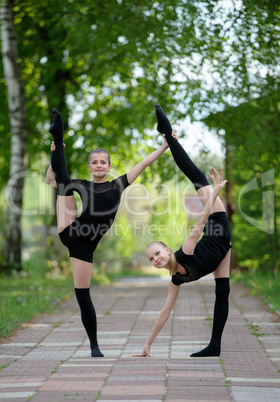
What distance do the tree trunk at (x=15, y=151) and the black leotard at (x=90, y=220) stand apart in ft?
33.2

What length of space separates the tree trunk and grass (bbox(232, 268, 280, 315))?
578cm

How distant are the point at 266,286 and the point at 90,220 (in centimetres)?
719

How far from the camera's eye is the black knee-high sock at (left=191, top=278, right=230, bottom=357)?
6207 millimetres

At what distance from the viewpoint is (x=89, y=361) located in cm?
609

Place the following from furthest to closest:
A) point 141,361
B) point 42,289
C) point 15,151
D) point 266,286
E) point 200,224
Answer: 1. point 15,151
2. point 42,289
3. point 266,286
4. point 141,361
5. point 200,224

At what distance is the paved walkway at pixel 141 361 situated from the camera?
181 inches

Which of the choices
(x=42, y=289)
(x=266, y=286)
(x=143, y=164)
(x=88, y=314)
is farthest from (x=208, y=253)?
(x=42, y=289)

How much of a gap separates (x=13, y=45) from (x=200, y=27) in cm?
496

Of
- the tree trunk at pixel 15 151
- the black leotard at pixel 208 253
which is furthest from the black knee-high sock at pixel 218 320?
the tree trunk at pixel 15 151

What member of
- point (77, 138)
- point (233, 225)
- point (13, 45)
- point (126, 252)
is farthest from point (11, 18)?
point (126, 252)

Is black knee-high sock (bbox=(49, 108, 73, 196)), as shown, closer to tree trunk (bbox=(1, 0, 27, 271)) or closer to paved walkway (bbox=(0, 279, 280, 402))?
paved walkway (bbox=(0, 279, 280, 402))

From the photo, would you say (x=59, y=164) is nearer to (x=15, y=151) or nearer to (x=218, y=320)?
(x=218, y=320)

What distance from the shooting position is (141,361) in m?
6.03

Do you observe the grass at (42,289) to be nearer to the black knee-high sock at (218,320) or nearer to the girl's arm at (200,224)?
the black knee-high sock at (218,320)
